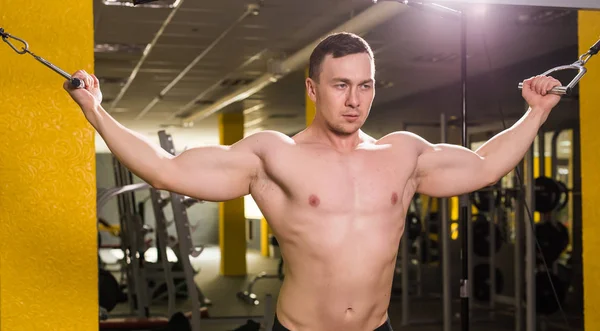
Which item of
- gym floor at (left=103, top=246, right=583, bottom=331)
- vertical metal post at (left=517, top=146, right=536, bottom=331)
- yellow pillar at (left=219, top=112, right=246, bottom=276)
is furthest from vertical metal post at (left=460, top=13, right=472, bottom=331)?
yellow pillar at (left=219, top=112, right=246, bottom=276)

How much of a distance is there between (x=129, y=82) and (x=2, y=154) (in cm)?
547

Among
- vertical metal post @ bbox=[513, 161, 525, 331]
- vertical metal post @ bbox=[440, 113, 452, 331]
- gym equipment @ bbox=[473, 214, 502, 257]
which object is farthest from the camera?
gym equipment @ bbox=[473, 214, 502, 257]

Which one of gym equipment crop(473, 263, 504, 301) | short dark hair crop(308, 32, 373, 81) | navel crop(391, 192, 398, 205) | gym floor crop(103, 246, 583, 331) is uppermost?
short dark hair crop(308, 32, 373, 81)

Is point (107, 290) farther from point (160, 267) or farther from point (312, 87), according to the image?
→ point (312, 87)

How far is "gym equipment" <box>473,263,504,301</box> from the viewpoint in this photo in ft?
21.5

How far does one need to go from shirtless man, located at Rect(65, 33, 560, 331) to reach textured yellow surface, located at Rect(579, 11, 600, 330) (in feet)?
3.35

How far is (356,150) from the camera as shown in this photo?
64.6 inches

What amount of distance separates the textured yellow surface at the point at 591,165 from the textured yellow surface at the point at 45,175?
1.67 metres

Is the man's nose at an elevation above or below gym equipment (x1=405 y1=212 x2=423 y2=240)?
above

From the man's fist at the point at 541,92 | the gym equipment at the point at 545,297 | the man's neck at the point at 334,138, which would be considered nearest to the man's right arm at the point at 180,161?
the man's neck at the point at 334,138

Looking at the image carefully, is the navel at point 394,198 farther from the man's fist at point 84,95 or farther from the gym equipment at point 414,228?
the gym equipment at point 414,228

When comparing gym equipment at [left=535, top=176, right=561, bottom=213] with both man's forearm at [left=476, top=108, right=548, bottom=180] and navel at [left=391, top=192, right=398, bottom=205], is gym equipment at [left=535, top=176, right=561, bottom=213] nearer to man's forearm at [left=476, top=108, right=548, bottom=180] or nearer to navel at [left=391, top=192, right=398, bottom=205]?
man's forearm at [left=476, top=108, right=548, bottom=180]

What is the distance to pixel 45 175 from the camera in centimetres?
217

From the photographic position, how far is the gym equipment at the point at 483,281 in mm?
6543
